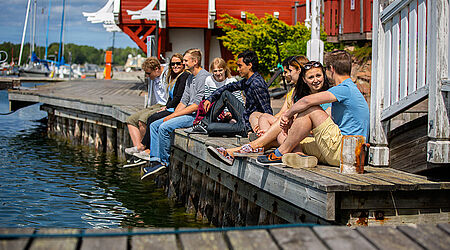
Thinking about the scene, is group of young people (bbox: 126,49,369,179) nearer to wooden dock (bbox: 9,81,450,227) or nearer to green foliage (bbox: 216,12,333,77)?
wooden dock (bbox: 9,81,450,227)

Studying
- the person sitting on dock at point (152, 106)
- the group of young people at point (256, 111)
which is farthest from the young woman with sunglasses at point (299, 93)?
the person sitting on dock at point (152, 106)

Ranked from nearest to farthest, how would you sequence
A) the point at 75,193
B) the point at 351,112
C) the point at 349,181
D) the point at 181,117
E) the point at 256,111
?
A: 1. the point at 349,181
2. the point at 351,112
3. the point at 256,111
4. the point at 181,117
5. the point at 75,193

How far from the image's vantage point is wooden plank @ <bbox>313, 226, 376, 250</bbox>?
2.98 metres

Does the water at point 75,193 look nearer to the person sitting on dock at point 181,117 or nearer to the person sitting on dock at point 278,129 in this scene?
the person sitting on dock at point 181,117

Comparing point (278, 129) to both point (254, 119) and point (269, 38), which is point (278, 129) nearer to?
point (254, 119)

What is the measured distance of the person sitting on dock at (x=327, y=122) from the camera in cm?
514

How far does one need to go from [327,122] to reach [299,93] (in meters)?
0.92

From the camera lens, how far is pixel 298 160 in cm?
500

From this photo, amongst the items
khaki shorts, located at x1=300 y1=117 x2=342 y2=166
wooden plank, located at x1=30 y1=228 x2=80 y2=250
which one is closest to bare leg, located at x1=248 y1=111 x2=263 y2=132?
khaki shorts, located at x1=300 y1=117 x2=342 y2=166

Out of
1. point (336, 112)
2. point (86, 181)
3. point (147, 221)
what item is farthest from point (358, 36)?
point (336, 112)

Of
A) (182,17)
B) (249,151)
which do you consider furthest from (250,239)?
(182,17)

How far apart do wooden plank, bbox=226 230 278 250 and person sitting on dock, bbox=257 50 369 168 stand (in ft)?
6.37

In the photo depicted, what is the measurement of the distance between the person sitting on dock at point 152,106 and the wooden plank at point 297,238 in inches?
243

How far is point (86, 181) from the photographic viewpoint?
11578mm
